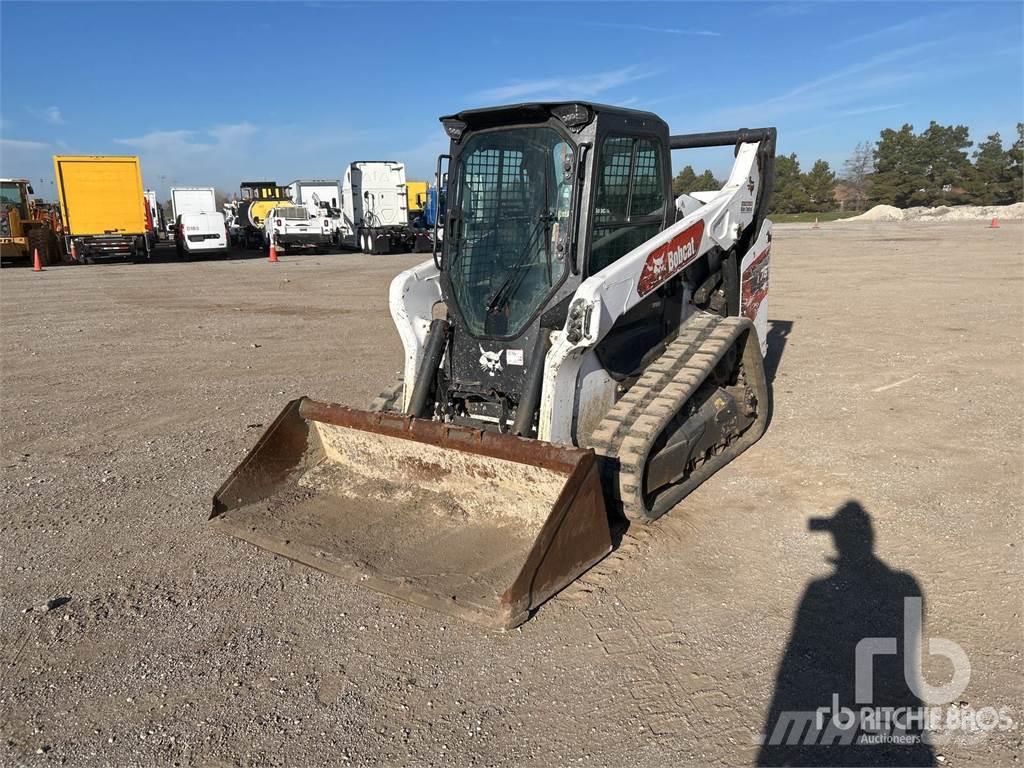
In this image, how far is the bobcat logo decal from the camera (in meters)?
4.90

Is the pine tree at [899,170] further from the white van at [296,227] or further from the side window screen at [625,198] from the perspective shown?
the side window screen at [625,198]

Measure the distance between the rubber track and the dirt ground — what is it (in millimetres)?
441

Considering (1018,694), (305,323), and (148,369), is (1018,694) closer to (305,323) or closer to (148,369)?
(148,369)

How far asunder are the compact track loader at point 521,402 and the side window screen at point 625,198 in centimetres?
2

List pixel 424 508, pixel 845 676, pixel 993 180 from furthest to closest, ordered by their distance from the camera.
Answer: pixel 993 180 < pixel 424 508 < pixel 845 676

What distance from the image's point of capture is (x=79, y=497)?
17.4ft

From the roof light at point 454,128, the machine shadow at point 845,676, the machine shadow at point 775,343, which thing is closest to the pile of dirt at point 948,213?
the machine shadow at point 775,343

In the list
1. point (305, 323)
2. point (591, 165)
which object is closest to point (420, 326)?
point (591, 165)

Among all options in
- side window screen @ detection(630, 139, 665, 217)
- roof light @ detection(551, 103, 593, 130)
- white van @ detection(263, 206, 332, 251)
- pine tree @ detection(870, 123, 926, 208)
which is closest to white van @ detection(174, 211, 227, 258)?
white van @ detection(263, 206, 332, 251)

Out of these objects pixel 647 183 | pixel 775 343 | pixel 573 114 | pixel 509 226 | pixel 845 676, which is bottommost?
pixel 845 676

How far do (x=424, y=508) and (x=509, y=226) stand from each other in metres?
1.86

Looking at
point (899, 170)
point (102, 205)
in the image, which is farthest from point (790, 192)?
point (102, 205)

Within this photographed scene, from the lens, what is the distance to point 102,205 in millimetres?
24312

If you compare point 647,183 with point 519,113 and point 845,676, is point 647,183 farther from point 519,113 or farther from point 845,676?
point 845,676
